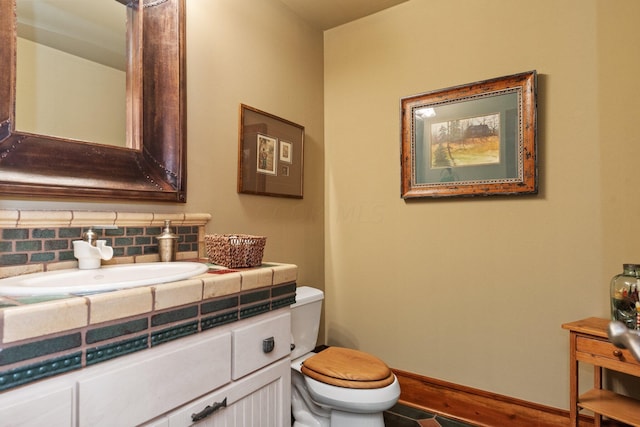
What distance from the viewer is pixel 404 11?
2.21 m

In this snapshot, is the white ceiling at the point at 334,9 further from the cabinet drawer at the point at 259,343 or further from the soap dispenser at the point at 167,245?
the cabinet drawer at the point at 259,343

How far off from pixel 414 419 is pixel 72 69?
233 centimetres

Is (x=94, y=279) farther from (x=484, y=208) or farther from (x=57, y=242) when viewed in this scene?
(x=484, y=208)

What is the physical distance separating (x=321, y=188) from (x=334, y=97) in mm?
A: 670

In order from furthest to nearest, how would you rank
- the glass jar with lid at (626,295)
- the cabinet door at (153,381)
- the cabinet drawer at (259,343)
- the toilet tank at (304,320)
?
the toilet tank at (304,320) < the glass jar with lid at (626,295) < the cabinet drawer at (259,343) < the cabinet door at (153,381)

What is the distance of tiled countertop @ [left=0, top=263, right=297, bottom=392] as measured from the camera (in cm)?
→ 65

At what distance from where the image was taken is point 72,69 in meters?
1.29

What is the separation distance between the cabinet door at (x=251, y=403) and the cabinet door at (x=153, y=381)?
0.11ft

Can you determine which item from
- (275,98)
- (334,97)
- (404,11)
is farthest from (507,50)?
(275,98)

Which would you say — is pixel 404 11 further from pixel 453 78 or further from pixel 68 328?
pixel 68 328

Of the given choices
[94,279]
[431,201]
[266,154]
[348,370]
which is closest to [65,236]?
[94,279]

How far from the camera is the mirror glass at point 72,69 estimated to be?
1.17 meters

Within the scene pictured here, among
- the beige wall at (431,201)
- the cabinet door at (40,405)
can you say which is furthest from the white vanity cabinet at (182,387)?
the beige wall at (431,201)

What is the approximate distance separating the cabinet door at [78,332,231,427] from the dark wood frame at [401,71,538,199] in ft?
5.00
